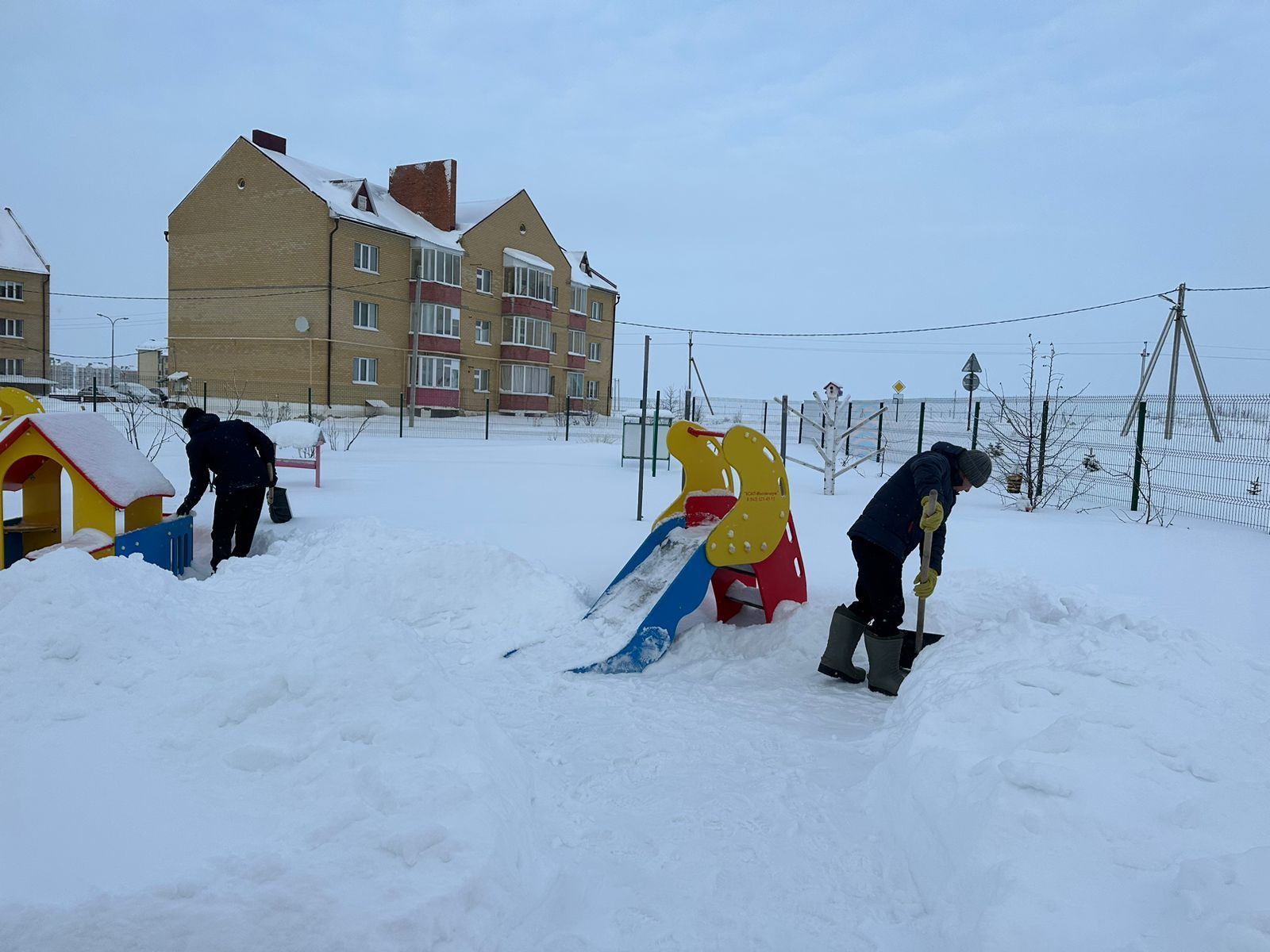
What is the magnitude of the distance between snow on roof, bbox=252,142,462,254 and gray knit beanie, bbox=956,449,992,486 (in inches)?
1269

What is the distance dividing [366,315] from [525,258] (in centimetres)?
952

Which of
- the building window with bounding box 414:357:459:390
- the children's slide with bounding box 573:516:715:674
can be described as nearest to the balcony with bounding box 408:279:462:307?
the building window with bounding box 414:357:459:390

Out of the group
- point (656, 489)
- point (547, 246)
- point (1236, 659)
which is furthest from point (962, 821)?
point (547, 246)

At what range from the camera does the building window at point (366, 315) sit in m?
34.2

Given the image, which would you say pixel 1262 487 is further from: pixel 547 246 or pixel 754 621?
pixel 547 246

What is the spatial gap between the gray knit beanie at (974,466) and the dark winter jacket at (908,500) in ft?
0.13

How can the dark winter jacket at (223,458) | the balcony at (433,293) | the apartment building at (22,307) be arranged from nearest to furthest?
the dark winter jacket at (223,458), the balcony at (433,293), the apartment building at (22,307)

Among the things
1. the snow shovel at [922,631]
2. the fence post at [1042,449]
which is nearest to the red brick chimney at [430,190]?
the fence post at [1042,449]

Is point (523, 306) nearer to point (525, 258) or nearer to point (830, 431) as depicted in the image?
point (525, 258)

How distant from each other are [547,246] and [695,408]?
17.9 metres

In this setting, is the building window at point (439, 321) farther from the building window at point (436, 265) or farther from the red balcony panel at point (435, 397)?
the red balcony panel at point (435, 397)

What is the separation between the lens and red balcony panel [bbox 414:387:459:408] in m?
36.7

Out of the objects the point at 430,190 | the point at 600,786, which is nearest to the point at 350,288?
the point at 430,190

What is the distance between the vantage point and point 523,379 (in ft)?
137
